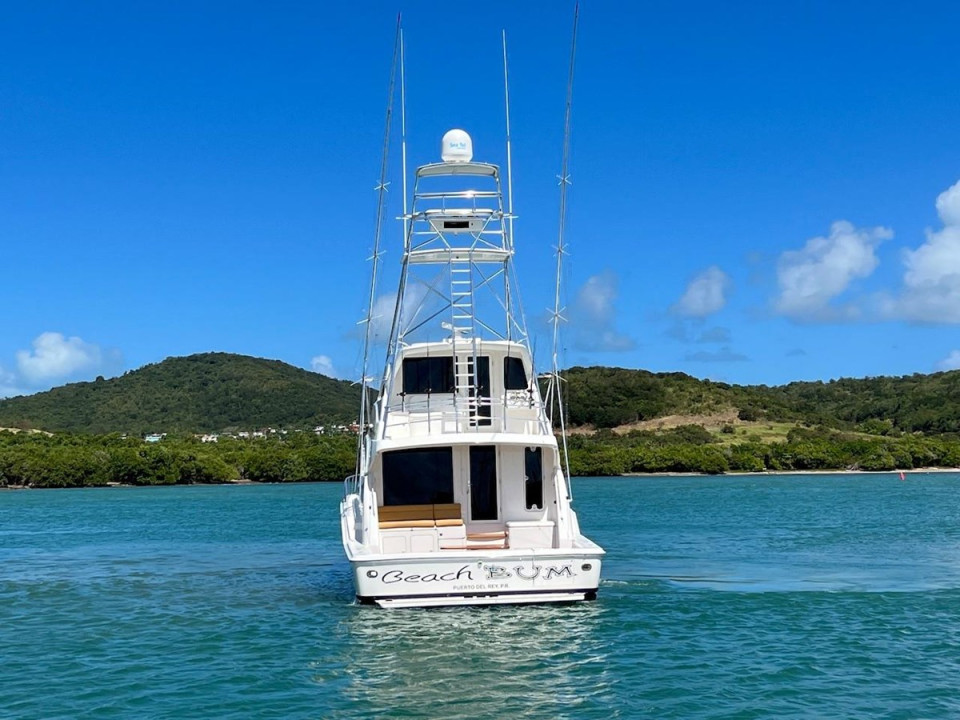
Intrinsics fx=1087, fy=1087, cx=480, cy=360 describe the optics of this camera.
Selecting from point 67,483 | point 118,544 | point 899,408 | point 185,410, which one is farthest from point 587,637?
point 185,410

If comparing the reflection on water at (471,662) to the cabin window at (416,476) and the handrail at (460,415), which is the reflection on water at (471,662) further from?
the handrail at (460,415)

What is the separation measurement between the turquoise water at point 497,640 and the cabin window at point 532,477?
2.35 m

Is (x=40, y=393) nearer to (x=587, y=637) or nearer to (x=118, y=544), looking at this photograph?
(x=118, y=544)

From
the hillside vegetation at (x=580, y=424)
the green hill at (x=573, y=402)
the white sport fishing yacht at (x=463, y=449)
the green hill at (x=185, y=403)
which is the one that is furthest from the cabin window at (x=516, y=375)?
the green hill at (x=185, y=403)

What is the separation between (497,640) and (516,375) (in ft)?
24.3

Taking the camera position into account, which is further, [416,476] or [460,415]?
[416,476]

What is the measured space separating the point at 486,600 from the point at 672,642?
3099 millimetres

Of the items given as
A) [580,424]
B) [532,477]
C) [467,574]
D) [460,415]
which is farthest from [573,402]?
[467,574]

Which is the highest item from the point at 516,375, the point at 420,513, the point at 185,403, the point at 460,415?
the point at 185,403

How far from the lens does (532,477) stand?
21.7m

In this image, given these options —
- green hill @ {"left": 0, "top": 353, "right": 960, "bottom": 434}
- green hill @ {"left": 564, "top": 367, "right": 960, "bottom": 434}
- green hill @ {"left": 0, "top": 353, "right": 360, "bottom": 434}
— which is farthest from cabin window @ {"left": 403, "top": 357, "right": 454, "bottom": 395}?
green hill @ {"left": 0, "top": 353, "right": 360, "bottom": 434}

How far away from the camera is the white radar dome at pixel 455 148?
863 inches

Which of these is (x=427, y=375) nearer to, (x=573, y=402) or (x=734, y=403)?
(x=573, y=402)

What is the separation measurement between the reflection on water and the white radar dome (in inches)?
353
